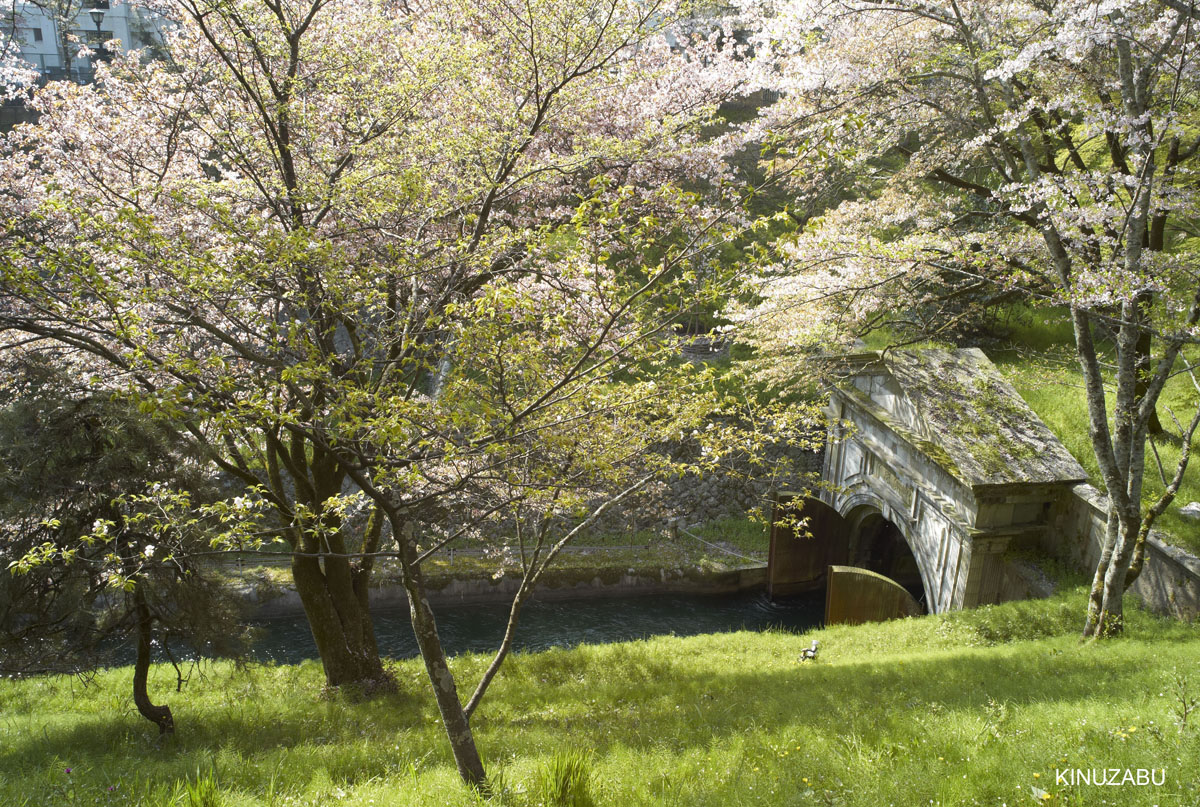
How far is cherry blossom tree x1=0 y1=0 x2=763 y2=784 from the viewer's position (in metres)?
5.23

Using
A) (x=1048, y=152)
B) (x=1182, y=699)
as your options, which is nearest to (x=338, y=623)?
(x=1182, y=699)

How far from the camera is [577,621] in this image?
63.0 ft

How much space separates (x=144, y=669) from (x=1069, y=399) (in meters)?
17.8

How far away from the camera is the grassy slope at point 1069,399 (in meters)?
11.1

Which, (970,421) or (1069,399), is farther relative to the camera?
(1069,399)

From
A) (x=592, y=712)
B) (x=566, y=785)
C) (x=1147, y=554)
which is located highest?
(x=1147, y=554)

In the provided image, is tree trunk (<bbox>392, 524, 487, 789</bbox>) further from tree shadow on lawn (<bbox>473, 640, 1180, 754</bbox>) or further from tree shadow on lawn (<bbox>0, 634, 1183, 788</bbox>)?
tree shadow on lawn (<bbox>473, 640, 1180, 754</bbox>)

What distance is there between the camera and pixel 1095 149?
1401 cm

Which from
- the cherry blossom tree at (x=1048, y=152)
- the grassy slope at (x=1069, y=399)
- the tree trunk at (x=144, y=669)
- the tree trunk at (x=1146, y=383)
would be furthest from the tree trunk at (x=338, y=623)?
the tree trunk at (x=1146, y=383)

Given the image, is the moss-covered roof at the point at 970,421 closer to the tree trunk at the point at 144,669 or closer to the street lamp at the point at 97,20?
the tree trunk at the point at 144,669

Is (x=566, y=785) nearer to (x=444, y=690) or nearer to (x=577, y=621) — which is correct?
(x=444, y=690)

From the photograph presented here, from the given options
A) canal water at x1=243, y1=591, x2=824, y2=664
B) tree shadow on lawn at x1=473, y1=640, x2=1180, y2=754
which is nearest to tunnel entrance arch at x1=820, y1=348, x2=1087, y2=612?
tree shadow on lawn at x1=473, y1=640, x2=1180, y2=754

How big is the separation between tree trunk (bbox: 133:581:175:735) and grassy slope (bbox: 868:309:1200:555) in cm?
1282

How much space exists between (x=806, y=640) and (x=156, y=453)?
10.8m
